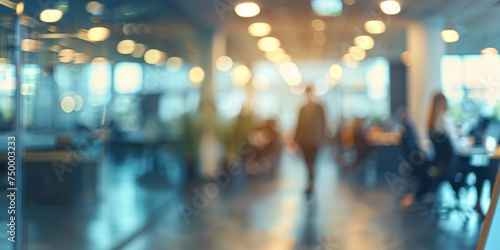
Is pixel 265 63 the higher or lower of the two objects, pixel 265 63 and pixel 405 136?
the higher

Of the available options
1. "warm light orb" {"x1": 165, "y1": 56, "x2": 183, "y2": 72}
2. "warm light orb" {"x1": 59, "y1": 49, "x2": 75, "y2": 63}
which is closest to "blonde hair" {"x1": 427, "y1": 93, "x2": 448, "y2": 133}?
"warm light orb" {"x1": 165, "y1": 56, "x2": 183, "y2": 72}

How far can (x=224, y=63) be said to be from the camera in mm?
9875

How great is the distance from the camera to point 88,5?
5031mm

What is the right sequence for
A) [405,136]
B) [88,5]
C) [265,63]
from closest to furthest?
1. [88,5]
2. [405,136]
3. [265,63]

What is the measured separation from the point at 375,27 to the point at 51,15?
166 inches

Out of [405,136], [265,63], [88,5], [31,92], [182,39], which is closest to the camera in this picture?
[31,92]

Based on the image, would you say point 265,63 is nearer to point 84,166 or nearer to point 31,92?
point 84,166

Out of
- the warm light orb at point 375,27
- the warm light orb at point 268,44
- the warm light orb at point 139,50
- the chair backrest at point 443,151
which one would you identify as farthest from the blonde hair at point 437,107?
the warm light orb at point 268,44

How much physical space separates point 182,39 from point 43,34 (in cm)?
412

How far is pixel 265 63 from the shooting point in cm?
1011

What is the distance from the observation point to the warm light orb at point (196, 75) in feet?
29.7

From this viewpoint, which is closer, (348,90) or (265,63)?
(348,90)

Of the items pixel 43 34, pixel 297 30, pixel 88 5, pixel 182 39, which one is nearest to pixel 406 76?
pixel 297 30

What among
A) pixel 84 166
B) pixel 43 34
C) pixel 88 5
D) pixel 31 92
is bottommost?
pixel 84 166
